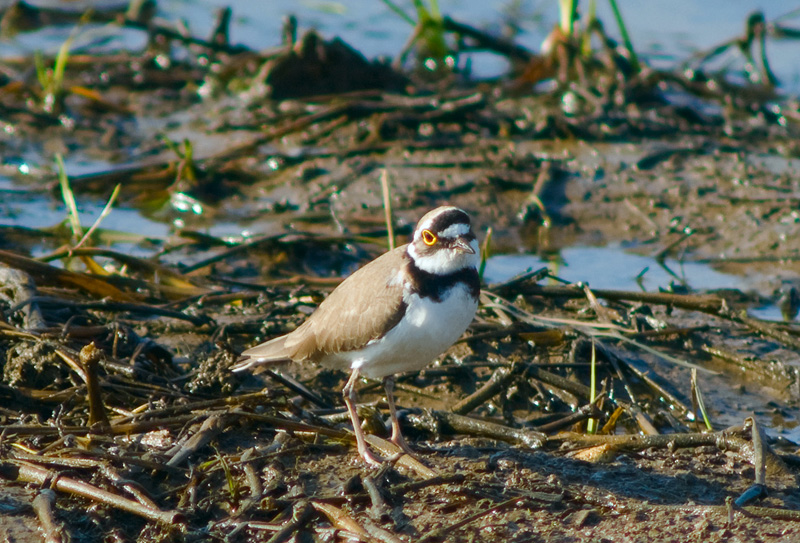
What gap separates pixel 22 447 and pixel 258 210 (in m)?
4.41

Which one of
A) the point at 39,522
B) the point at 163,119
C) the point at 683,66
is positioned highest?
the point at 683,66

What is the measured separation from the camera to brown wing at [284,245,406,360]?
458 cm

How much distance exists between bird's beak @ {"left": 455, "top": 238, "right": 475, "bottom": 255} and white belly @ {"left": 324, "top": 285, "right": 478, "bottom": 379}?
167 mm

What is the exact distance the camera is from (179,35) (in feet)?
36.7

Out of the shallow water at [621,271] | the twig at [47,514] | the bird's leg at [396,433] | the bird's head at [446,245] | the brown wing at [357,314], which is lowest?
the twig at [47,514]

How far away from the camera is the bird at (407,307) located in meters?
4.50

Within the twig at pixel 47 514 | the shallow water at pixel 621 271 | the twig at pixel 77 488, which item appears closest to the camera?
the twig at pixel 47 514

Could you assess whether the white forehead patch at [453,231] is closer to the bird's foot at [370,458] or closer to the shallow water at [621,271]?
the bird's foot at [370,458]

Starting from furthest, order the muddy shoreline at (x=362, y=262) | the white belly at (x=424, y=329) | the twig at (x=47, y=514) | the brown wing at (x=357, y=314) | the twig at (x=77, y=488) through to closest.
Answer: the brown wing at (x=357, y=314)
the white belly at (x=424, y=329)
the muddy shoreline at (x=362, y=262)
the twig at (x=77, y=488)
the twig at (x=47, y=514)

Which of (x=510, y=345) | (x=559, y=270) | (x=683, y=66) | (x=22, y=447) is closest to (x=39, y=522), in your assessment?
(x=22, y=447)

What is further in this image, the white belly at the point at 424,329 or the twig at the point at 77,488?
the white belly at the point at 424,329

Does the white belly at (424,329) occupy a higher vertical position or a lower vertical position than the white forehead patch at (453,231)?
lower

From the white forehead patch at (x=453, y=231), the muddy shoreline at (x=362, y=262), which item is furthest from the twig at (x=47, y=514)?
the white forehead patch at (x=453, y=231)

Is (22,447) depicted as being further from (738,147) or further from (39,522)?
(738,147)
